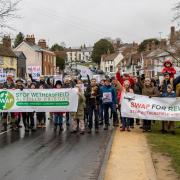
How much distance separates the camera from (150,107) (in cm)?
1730

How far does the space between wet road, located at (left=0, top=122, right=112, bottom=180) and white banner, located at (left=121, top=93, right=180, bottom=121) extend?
4.11 feet

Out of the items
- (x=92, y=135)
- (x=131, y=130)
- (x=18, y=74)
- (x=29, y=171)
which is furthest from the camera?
(x=18, y=74)

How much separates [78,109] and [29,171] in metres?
7.07

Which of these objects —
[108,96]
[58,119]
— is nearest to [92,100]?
[108,96]

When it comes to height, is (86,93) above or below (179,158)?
above

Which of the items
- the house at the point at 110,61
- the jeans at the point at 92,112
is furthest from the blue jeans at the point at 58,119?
the house at the point at 110,61

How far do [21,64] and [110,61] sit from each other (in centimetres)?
6723

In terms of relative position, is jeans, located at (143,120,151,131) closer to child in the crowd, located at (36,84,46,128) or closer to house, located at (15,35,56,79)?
child in the crowd, located at (36,84,46,128)

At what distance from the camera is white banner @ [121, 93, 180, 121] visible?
1693cm

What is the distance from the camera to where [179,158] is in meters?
11.8

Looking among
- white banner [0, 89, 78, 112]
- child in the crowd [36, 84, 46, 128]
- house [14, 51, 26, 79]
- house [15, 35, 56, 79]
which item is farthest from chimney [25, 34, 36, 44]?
white banner [0, 89, 78, 112]

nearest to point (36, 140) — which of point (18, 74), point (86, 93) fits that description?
point (86, 93)

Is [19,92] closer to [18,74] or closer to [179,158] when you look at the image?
[179,158]

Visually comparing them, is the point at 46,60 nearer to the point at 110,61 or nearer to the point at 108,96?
the point at 110,61
